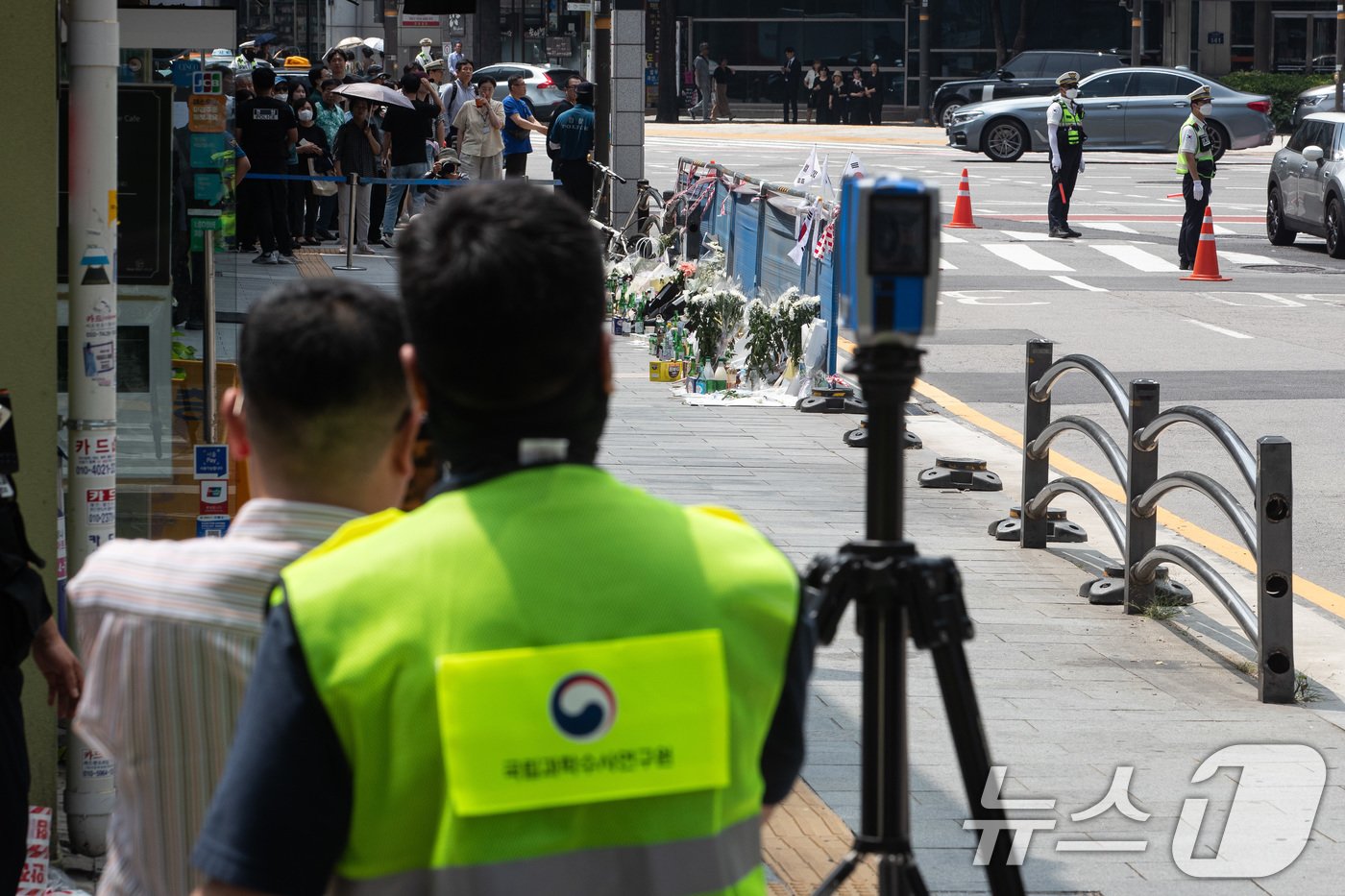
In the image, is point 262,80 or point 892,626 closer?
point 892,626

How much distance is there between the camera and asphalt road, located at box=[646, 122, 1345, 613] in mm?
10625

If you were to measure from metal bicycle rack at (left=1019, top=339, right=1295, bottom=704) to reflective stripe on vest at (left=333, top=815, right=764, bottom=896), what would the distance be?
4.58 m

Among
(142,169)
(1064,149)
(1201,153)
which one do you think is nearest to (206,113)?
(142,169)

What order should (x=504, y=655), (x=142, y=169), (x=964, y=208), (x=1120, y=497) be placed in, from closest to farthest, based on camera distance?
(x=504, y=655), (x=142, y=169), (x=1120, y=497), (x=964, y=208)

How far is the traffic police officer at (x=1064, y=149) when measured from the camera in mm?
22109

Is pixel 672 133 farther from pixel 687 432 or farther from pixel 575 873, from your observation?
pixel 575 873

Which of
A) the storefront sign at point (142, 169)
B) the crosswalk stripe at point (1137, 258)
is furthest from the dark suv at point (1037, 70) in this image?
the storefront sign at point (142, 169)

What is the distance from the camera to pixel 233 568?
227 centimetres

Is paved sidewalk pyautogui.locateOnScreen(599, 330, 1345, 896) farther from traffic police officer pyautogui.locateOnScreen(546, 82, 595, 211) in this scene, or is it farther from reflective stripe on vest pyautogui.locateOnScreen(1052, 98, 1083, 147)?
reflective stripe on vest pyautogui.locateOnScreen(1052, 98, 1083, 147)

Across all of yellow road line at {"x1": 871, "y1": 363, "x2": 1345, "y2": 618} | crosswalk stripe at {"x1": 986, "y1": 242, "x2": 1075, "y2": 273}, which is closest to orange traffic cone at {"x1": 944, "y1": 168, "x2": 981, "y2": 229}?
crosswalk stripe at {"x1": 986, "y1": 242, "x2": 1075, "y2": 273}

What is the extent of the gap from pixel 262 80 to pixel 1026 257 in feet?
28.8

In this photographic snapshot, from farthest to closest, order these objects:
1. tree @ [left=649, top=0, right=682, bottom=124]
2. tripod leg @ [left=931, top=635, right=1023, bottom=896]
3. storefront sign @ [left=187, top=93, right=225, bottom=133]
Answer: tree @ [left=649, top=0, right=682, bottom=124] → storefront sign @ [left=187, top=93, right=225, bottom=133] → tripod leg @ [left=931, top=635, right=1023, bottom=896]

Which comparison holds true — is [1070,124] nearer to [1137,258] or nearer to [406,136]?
[1137,258]

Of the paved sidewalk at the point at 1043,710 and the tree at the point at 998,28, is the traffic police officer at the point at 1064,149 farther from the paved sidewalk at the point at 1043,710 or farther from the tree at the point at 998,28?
the tree at the point at 998,28
